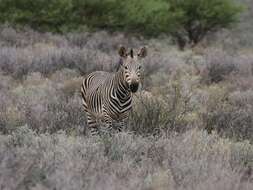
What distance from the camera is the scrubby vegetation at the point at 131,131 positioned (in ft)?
20.0

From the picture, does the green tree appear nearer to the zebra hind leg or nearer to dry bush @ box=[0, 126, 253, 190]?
the zebra hind leg

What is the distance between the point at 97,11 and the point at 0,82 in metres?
18.7

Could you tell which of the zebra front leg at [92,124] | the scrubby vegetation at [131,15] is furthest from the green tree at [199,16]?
the zebra front leg at [92,124]

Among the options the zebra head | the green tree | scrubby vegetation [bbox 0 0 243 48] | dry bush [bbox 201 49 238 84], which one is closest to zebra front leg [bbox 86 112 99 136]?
the zebra head

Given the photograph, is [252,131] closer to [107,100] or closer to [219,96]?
[107,100]

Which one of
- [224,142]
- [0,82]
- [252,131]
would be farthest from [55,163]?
[0,82]

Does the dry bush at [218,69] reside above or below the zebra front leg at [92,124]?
above

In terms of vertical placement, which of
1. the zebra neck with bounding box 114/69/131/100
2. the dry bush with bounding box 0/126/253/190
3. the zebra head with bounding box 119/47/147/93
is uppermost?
the zebra head with bounding box 119/47/147/93

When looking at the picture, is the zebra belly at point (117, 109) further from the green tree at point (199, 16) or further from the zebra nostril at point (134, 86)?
the green tree at point (199, 16)

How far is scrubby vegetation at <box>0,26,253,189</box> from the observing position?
6.09 metres

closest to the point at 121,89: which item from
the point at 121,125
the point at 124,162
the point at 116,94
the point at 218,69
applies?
the point at 116,94

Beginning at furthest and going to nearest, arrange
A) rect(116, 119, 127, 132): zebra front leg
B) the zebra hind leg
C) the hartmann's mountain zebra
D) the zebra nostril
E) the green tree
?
the green tree, the zebra hind leg, rect(116, 119, 127, 132): zebra front leg, the hartmann's mountain zebra, the zebra nostril

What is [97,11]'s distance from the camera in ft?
108

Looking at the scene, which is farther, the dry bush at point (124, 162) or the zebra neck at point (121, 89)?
the zebra neck at point (121, 89)
